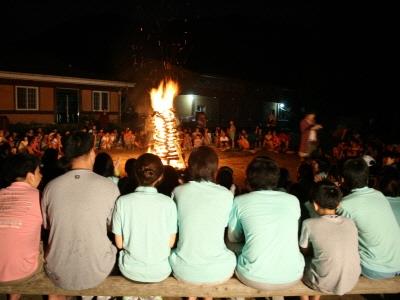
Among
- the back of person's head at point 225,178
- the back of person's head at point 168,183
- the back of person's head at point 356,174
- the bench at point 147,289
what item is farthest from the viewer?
the back of person's head at point 225,178

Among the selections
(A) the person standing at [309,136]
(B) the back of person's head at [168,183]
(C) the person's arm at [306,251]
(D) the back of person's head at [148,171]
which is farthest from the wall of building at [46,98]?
(C) the person's arm at [306,251]

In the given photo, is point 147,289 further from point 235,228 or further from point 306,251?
point 306,251

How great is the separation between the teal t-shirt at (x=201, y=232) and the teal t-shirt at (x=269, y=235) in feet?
0.57

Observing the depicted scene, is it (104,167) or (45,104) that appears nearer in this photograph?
(104,167)

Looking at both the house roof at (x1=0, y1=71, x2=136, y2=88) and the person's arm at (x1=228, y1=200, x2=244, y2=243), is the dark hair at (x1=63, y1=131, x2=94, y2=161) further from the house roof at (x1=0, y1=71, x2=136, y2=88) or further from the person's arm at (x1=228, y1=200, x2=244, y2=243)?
the house roof at (x1=0, y1=71, x2=136, y2=88)

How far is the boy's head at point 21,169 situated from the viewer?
366 centimetres

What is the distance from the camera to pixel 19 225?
3457 millimetres

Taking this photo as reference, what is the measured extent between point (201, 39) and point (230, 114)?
51.4ft

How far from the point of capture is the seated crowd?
344 centimetres

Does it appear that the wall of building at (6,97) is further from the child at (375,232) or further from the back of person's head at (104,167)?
the child at (375,232)

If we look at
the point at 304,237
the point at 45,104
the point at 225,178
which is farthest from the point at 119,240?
the point at 45,104

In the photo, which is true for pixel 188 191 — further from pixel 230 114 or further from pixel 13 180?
pixel 230 114

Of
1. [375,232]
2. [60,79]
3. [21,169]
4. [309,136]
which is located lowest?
[375,232]

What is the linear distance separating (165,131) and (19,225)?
26.5 feet
